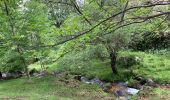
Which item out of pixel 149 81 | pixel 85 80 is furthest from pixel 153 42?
pixel 149 81

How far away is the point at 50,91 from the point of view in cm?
2209

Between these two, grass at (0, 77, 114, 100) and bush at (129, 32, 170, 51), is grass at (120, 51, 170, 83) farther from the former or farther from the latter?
grass at (0, 77, 114, 100)

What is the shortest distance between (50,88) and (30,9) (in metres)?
7.77

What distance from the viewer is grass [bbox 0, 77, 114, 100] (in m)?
19.9

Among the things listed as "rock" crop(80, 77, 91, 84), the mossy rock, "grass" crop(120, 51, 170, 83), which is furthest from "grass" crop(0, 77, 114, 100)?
the mossy rock

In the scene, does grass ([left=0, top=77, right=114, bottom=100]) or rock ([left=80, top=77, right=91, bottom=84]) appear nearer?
grass ([left=0, top=77, right=114, bottom=100])

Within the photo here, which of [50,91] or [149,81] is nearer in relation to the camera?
[50,91]

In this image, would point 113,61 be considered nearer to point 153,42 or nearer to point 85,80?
point 85,80

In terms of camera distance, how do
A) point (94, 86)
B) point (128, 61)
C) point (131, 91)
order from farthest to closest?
1. point (128, 61)
2. point (94, 86)
3. point (131, 91)

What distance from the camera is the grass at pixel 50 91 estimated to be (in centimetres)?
1989

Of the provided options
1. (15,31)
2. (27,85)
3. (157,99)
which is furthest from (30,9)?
(157,99)

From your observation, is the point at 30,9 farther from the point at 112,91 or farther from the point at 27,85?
the point at 112,91

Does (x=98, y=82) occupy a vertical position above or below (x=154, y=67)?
below

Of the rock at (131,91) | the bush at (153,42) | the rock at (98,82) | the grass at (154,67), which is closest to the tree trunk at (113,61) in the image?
the grass at (154,67)
